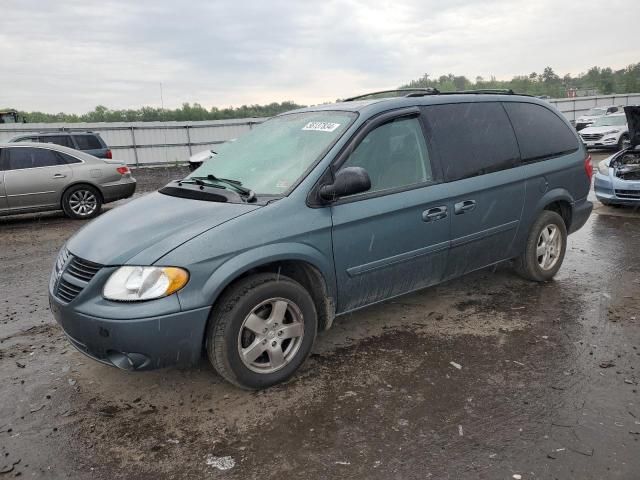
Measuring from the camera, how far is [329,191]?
3287 mm

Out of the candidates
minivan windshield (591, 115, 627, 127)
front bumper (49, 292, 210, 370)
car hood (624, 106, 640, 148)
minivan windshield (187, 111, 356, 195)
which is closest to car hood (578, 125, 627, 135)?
minivan windshield (591, 115, 627, 127)

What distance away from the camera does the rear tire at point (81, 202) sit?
998 cm

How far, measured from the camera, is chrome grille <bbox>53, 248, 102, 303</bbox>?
3.00m

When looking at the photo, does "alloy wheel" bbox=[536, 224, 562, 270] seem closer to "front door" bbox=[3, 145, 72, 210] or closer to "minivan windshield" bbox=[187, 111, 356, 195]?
"minivan windshield" bbox=[187, 111, 356, 195]

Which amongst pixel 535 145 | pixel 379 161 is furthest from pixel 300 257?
pixel 535 145

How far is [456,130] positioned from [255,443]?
112 inches

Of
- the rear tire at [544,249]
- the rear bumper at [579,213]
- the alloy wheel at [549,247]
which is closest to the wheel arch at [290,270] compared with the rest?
the rear tire at [544,249]

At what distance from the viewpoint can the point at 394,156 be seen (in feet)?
12.5

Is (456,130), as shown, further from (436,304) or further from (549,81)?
(549,81)

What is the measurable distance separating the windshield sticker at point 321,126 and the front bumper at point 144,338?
63.4 inches

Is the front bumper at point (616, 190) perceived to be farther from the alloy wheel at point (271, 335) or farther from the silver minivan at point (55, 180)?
the silver minivan at point (55, 180)

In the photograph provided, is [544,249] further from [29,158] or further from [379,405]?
[29,158]

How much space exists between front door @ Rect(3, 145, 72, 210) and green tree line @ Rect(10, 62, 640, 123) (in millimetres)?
15864

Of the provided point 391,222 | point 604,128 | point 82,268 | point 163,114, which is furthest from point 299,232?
point 163,114
